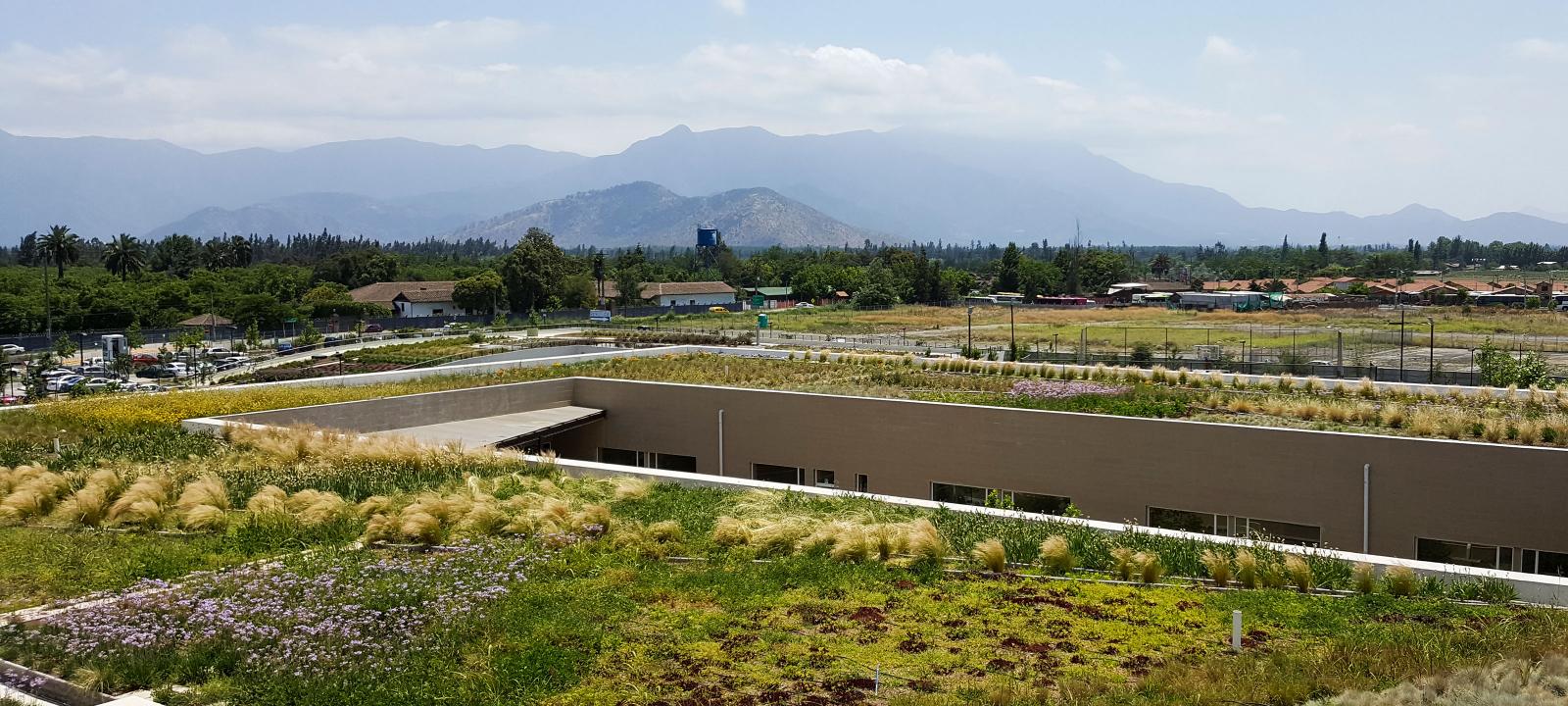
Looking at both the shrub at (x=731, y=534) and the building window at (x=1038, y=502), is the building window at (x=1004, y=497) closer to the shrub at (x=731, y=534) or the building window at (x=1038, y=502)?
the building window at (x=1038, y=502)

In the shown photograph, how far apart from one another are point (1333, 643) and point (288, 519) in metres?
10.9

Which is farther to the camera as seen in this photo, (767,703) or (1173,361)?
(1173,361)

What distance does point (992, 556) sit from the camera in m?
11.4

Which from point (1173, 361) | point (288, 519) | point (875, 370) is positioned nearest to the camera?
point (288, 519)

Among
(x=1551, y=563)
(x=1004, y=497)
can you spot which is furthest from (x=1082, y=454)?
(x=1551, y=563)

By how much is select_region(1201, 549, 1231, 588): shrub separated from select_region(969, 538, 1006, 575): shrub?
2006mm

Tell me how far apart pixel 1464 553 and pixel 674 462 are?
1533 cm

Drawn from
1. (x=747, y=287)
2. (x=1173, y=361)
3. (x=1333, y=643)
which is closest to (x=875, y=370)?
(x=1173, y=361)

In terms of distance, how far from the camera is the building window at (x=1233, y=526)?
1765cm

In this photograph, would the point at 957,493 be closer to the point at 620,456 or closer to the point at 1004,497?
the point at 1004,497

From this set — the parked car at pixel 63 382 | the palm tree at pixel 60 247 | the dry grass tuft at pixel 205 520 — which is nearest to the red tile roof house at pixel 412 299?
the palm tree at pixel 60 247

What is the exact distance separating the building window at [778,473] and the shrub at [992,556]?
11.7 metres

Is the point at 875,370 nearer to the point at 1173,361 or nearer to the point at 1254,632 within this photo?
the point at 1173,361

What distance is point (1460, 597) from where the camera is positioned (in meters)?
10.3
